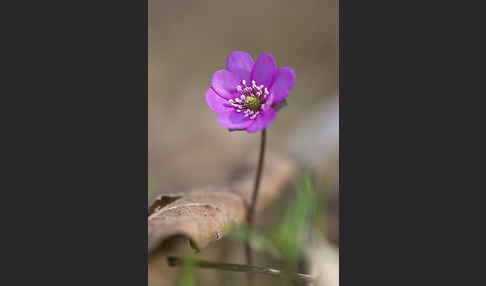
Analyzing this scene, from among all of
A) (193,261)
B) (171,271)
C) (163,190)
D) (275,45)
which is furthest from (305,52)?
(193,261)

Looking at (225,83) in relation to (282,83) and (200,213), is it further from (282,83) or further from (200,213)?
(200,213)

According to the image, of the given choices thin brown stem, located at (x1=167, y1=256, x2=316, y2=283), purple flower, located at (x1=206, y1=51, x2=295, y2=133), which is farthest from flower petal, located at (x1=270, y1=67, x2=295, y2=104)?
thin brown stem, located at (x1=167, y1=256, x2=316, y2=283)

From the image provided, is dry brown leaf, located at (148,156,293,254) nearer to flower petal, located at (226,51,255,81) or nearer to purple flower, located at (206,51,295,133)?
purple flower, located at (206,51,295,133)

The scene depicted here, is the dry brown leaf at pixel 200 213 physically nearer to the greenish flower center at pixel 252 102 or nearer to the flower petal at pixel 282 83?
the greenish flower center at pixel 252 102

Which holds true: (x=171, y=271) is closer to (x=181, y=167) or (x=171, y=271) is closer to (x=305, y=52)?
(x=181, y=167)

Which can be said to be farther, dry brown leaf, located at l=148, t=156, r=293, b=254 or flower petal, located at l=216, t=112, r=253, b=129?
flower petal, located at l=216, t=112, r=253, b=129

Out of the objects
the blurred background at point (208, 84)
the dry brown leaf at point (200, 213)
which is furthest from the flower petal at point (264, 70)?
the blurred background at point (208, 84)
